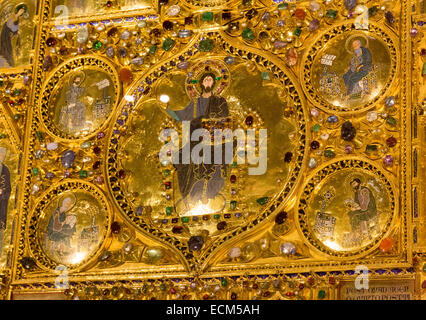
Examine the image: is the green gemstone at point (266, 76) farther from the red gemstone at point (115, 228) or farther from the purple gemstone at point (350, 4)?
the red gemstone at point (115, 228)

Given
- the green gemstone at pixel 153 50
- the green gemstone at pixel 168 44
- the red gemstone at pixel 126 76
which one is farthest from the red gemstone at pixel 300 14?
the red gemstone at pixel 126 76

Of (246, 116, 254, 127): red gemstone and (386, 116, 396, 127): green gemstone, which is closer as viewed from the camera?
(386, 116, 396, 127): green gemstone

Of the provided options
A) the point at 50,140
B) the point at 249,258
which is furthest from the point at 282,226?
the point at 50,140

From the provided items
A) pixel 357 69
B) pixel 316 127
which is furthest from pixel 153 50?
pixel 357 69

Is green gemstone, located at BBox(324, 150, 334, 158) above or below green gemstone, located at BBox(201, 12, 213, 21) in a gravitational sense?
below

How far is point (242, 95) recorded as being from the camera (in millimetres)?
7527

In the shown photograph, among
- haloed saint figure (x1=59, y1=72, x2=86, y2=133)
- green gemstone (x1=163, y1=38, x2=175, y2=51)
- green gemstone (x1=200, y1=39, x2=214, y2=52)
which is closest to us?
green gemstone (x1=200, y1=39, x2=214, y2=52)

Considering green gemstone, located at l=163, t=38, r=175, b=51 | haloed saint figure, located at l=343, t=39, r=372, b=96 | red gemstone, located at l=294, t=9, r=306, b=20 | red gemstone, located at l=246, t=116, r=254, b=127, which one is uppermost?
red gemstone, located at l=294, t=9, r=306, b=20

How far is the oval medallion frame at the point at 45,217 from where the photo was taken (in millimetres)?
7469

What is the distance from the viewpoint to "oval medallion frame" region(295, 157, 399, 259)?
6.68 meters

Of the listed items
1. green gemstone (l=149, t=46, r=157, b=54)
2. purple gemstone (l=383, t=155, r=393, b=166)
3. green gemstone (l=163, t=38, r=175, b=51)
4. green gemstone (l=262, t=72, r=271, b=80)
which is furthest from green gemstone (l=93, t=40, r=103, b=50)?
purple gemstone (l=383, t=155, r=393, b=166)

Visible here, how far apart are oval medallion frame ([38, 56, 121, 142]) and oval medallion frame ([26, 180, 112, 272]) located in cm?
44

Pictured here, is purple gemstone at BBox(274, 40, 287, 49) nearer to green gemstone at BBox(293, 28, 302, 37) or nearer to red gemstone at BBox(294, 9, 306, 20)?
green gemstone at BBox(293, 28, 302, 37)

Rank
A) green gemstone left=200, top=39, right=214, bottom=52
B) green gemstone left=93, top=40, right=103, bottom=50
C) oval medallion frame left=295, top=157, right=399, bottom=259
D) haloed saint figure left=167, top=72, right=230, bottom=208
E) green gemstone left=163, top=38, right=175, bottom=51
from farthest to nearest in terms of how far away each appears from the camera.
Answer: green gemstone left=93, top=40, right=103, bottom=50
green gemstone left=163, top=38, right=175, bottom=51
green gemstone left=200, top=39, right=214, bottom=52
haloed saint figure left=167, top=72, right=230, bottom=208
oval medallion frame left=295, top=157, right=399, bottom=259
